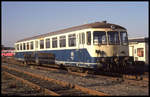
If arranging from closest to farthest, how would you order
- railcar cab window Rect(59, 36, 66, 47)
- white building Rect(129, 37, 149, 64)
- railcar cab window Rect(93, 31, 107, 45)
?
railcar cab window Rect(93, 31, 107, 45) → railcar cab window Rect(59, 36, 66, 47) → white building Rect(129, 37, 149, 64)

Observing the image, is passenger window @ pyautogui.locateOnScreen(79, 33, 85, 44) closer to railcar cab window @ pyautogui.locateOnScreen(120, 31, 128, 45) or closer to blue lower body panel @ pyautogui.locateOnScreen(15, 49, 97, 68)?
blue lower body panel @ pyautogui.locateOnScreen(15, 49, 97, 68)

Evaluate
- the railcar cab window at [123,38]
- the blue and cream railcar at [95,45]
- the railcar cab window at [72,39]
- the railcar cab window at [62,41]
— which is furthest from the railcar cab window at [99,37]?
the railcar cab window at [62,41]

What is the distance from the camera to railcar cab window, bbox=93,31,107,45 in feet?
46.0

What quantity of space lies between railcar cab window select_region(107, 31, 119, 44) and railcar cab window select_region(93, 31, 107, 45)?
34 centimetres

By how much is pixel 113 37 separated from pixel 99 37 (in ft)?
3.19

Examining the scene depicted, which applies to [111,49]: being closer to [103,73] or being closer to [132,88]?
[103,73]

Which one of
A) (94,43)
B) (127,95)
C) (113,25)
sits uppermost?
(113,25)

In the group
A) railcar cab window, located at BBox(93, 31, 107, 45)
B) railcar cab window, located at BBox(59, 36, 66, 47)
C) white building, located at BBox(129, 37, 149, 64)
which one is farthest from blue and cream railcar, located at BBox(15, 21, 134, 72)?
white building, located at BBox(129, 37, 149, 64)

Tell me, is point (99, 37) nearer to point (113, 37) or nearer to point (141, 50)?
point (113, 37)

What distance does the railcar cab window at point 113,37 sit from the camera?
14303mm

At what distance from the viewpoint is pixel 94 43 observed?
1395 cm

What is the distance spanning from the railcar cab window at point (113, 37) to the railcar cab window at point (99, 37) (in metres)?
0.34

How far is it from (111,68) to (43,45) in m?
8.85

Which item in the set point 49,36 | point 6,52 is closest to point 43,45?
point 49,36
